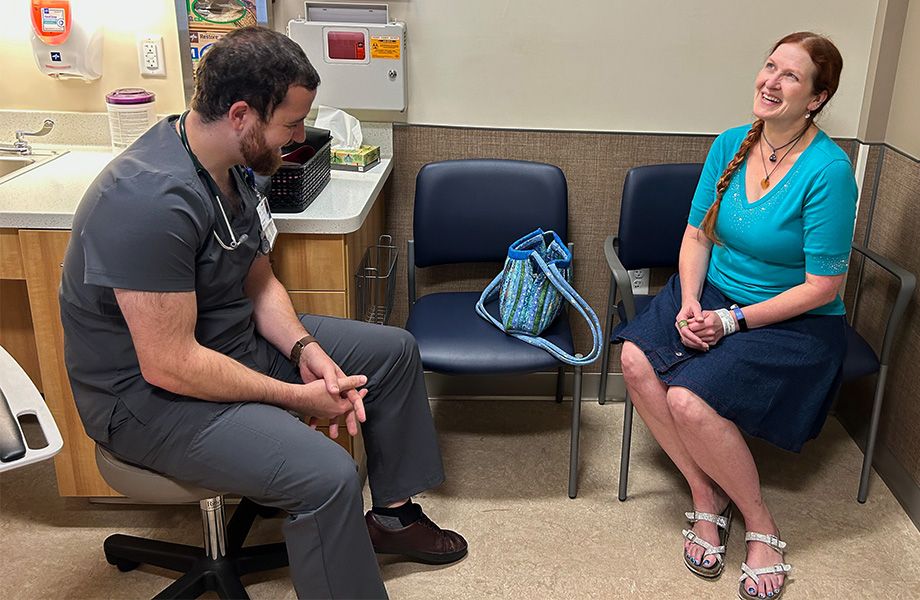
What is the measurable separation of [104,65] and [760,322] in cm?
192

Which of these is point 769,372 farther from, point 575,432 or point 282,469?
point 282,469

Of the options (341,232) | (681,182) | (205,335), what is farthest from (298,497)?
(681,182)

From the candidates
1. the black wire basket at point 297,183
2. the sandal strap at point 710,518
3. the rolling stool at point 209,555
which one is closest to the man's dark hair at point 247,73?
the black wire basket at point 297,183

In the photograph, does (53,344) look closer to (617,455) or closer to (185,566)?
(185,566)

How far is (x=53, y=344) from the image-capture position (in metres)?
1.94

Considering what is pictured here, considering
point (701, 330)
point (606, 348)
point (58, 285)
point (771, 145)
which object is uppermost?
point (771, 145)

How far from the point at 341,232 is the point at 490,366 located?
483 mm

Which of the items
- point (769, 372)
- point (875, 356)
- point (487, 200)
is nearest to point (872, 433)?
point (875, 356)

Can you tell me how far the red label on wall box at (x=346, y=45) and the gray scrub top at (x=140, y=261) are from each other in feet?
2.55

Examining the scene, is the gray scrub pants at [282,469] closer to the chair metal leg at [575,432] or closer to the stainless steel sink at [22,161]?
the chair metal leg at [575,432]

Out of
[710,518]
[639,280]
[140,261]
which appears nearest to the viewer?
[140,261]

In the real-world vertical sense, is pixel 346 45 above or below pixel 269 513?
above

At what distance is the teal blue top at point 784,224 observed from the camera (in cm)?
187

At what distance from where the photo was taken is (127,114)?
7.46 ft
